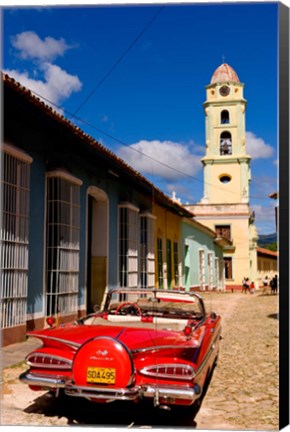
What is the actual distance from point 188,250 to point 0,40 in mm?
6828

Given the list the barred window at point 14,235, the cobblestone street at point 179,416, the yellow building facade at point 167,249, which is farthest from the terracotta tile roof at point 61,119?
the cobblestone street at point 179,416

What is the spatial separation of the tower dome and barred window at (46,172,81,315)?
232cm

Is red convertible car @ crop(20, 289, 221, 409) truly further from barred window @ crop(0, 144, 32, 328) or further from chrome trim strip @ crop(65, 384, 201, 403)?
barred window @ crop(0, 144, 32, 328)

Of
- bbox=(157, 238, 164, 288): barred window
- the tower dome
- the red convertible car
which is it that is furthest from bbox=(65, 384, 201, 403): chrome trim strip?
bbox=(157, 238, 164, 288): barred window

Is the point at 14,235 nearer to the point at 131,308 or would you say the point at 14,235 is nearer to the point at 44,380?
the point at 131,308

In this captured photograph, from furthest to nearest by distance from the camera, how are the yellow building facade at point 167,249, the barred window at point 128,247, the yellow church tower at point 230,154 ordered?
1. the yellow building facade at point 167,249
2. the barred window at point 128,247
3. the yellow church tower at point 230,154

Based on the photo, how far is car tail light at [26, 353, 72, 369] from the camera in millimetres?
2918

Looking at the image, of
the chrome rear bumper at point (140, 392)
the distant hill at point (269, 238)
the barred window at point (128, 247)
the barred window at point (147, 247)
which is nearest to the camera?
the chrome rear bumper at point (140, 392)

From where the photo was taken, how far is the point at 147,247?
26.6 ft

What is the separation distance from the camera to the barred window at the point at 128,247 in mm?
7707

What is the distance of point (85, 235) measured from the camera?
6570 mm

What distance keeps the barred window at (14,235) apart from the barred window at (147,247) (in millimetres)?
3108

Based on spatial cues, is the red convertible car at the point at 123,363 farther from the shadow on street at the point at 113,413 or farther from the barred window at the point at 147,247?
the barred window at the point at 147,247

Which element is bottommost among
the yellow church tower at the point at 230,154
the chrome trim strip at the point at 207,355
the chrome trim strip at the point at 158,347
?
the chrome trim strip at the point at 207,355
